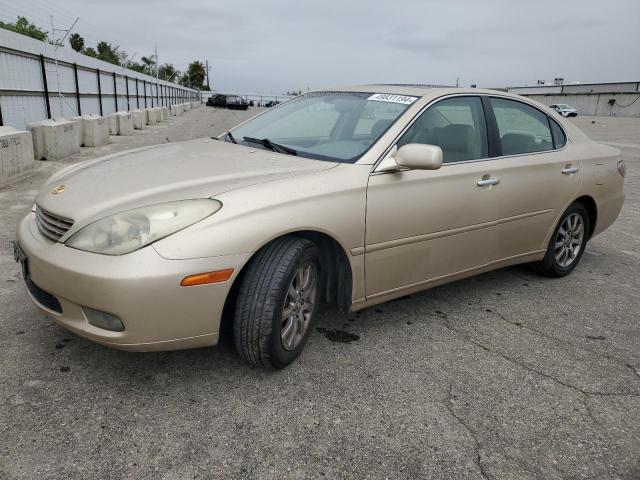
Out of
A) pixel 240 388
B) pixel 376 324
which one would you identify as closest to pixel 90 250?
pixel 240 388

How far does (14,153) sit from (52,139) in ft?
7.35

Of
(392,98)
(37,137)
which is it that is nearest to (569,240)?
(392,98)

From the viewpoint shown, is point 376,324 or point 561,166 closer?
point 376,324

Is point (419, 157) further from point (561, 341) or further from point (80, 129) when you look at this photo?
point (80, 129)

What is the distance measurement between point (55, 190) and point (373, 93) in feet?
7.03

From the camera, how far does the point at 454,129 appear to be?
3525 mm

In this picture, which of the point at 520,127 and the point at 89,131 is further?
the point at 89,131

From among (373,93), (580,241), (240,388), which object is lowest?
(240,388)

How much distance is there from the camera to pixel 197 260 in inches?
88.8

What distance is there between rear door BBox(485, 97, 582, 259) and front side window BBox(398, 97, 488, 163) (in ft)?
0.58

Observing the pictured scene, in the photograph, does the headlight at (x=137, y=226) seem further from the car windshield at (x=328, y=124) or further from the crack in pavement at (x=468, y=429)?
the crack in pavement at (x=468, y=429)

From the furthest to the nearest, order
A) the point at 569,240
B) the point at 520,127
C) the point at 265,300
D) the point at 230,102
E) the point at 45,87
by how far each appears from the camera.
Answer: the point at 230,102, the point at 45,87, the point at 569,240, the point at 520,127, the point at 265,300

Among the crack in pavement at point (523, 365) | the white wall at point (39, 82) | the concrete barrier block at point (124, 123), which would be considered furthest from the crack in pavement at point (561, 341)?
the concrete barrier block at point (124, 123)

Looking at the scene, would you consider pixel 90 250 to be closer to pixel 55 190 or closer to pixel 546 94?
pixel 55 190
